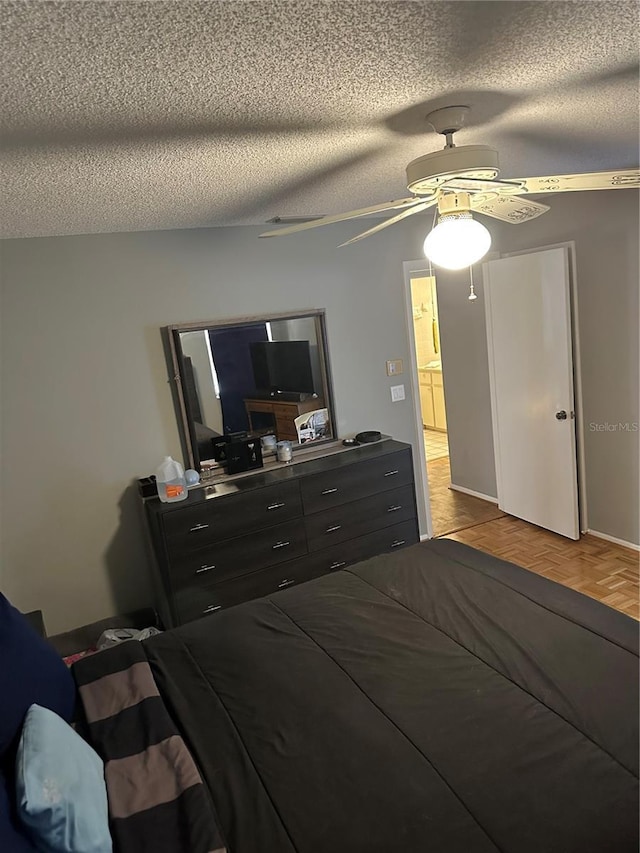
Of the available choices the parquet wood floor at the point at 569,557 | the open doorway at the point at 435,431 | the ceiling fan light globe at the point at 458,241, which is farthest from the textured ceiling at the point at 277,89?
the parquet wood floor at the point at 569,557

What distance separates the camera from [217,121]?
1.49 m

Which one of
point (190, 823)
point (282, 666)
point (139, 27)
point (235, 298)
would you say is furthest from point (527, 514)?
point (139, 27)

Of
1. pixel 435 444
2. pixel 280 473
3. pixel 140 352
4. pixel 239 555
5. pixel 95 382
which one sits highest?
pixel 140 352

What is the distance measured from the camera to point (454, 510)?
4781 mm

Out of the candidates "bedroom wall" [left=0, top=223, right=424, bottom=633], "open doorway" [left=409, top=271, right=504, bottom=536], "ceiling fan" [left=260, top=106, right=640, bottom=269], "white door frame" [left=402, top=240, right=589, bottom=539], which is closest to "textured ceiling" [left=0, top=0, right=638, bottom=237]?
"ceiling fan" [left=260, top=106, right=640, bottom=269]

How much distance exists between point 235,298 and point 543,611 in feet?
7.78

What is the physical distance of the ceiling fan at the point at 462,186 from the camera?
1.61m

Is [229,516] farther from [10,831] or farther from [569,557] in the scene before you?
[569,557]

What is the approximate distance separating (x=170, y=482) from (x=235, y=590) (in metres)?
0.68

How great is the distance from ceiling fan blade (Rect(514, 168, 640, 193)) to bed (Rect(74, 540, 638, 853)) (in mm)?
1345

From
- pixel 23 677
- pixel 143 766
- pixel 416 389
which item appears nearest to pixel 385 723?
pixel 143 766

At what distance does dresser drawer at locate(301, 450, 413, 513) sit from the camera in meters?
3.30

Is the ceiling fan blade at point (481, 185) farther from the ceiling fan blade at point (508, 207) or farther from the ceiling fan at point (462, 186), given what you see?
the ceiling fan blade at point (508, 207)

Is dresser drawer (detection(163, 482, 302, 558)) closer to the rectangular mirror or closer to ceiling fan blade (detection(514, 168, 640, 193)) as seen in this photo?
the rectangular mirror
